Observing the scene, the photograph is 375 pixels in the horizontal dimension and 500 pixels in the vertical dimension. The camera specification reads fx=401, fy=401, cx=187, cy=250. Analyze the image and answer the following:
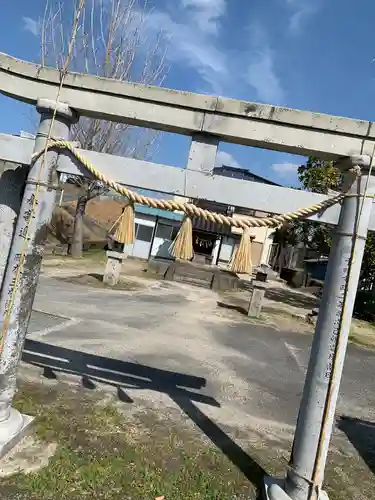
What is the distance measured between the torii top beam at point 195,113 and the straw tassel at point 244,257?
0.83m

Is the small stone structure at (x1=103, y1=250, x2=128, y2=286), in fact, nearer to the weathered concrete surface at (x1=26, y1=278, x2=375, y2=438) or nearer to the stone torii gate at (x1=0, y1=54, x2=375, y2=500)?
the weathered concrete surface at (x1=26, y1=278, x2=375, y2=438)

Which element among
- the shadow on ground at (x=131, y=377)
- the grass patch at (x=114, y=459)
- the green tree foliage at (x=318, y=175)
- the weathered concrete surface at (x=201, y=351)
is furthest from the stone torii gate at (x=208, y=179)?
the green tree foliage at (x=318, y=175)

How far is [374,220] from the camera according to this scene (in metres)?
3.25

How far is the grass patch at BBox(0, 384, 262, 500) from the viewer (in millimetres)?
3182

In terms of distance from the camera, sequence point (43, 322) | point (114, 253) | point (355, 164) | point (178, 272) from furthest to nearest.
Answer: point (178, 272), point (114, 253), point (43, 322), point (355, 164)

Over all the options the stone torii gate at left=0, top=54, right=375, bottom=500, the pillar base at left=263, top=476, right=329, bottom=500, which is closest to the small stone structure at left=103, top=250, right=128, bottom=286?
the stone torii gate at left=0, top=54, right=375, bottom=500

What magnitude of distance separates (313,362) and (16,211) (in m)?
3.01

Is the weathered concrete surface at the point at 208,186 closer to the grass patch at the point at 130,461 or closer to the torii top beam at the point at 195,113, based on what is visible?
the torii top beam at the point at 195,113

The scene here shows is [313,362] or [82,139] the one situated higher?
[82,139]

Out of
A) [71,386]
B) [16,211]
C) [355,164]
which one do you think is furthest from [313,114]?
[71,386]

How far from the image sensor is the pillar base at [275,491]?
3238 millimetres

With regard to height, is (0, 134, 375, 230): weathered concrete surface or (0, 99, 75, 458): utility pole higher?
(0, 134, 375, 230): weathered concrete surface

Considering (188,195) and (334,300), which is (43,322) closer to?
(188,195)

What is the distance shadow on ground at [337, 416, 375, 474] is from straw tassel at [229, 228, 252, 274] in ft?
9.12
